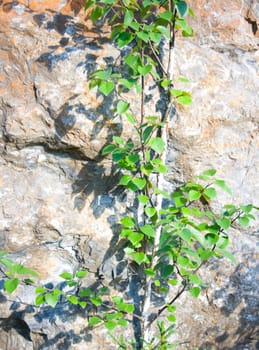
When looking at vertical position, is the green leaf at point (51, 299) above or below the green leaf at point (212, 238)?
below

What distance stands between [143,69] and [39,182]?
555mm

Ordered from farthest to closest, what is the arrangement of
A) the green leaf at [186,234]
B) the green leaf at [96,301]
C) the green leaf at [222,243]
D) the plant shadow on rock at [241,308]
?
the plant shadow on rock at [241,308] → the green leaf at [96,301] → the green leaf at [222,243] → the green leaf at [186,234]

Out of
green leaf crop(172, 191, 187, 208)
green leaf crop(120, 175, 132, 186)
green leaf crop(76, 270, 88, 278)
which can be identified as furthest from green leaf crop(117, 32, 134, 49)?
green leaf crop(76, 270, 88, 278)

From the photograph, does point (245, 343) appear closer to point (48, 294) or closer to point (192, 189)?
point (192, 189)

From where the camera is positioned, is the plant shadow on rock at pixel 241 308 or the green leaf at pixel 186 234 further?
the plant shadow on rock at pixel 241 308

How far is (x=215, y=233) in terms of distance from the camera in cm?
144

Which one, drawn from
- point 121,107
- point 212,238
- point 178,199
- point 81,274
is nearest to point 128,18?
point 121,107

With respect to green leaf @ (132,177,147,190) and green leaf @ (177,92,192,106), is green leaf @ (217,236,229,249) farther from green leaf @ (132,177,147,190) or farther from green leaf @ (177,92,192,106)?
green leaf @ (177,92,192,106)

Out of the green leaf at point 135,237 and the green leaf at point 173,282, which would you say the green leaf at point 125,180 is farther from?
the green leaf at point 173,282

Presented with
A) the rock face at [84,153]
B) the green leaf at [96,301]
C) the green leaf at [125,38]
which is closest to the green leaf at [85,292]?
the green leaf at [96,301]

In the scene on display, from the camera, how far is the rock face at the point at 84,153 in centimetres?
162

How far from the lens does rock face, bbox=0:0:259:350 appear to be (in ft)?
5.31

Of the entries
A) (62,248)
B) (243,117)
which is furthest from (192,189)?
(62,248)

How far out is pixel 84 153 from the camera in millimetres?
1653
